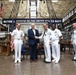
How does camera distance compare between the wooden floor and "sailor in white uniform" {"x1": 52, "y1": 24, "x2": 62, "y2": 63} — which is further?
"sailor in white uniform" {"x1": 52, "y1": 24, "x2": 62, "y2": 63}

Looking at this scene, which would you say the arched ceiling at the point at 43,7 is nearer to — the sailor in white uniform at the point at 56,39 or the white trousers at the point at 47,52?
the sailor in white uniform at the point at 56,39

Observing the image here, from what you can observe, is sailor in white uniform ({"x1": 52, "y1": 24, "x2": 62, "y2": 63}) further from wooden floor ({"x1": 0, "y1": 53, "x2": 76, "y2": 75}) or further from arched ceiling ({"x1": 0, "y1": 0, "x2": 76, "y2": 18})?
arched ceiling ({"x1": 0, "y1": 0, "x2": 76, "y2": 18})

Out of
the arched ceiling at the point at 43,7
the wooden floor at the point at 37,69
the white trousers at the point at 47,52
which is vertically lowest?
the wooden floor at the point at 37,69

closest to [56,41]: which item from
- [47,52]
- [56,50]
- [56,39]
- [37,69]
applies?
[56,39]

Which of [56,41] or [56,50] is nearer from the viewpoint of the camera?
[56,41]

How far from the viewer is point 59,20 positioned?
1638cm

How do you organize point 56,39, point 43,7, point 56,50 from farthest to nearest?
point 43,7, point 56,50, point 56,39

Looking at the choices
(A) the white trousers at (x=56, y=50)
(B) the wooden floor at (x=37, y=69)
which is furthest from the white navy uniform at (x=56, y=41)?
(B) the wooden floor at (x=37, y=69)

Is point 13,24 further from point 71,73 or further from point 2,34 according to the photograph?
point 71,73

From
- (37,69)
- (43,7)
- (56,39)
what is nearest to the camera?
(37,69)

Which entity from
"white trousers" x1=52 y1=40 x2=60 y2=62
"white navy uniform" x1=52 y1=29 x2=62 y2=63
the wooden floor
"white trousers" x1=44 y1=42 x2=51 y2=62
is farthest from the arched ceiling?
the wooden floor

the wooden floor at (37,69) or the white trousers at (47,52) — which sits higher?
the white trousers at (47,52)

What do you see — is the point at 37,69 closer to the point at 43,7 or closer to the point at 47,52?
the point at 47,52

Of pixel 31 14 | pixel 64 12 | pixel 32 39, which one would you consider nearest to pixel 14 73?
pixel 32 39
